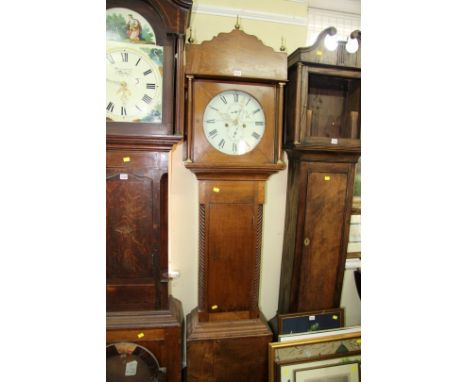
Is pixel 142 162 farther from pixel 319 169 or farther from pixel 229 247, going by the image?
pixel 319 169

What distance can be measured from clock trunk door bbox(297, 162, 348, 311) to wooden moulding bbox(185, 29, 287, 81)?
589 mm

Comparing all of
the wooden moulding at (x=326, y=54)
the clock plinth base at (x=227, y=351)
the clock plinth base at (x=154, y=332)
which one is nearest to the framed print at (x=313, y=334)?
the clock plinth base at (x=227, y=351)

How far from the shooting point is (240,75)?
160 centimetres

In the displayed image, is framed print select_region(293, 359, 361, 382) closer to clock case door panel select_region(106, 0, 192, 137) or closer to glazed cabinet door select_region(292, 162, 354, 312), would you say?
glazed cabinet door select_region(292, 162, 354, 312)

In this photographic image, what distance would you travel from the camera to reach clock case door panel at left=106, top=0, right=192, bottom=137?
4.76 ft

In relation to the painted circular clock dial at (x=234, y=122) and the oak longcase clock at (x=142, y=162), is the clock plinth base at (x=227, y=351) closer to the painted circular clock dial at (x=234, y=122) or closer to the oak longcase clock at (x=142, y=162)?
the oak longcase clock at (x=142, y=162)

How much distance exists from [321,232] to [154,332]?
1.16 m

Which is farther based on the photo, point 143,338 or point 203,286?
point 203,286

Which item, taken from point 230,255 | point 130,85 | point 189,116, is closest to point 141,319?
point 230,255

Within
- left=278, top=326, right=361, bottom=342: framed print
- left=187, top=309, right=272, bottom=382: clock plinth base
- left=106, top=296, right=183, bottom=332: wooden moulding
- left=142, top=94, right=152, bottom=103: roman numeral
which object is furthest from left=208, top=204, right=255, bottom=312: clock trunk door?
left=142, top=94, right=152, bottom=103: roman numeral
